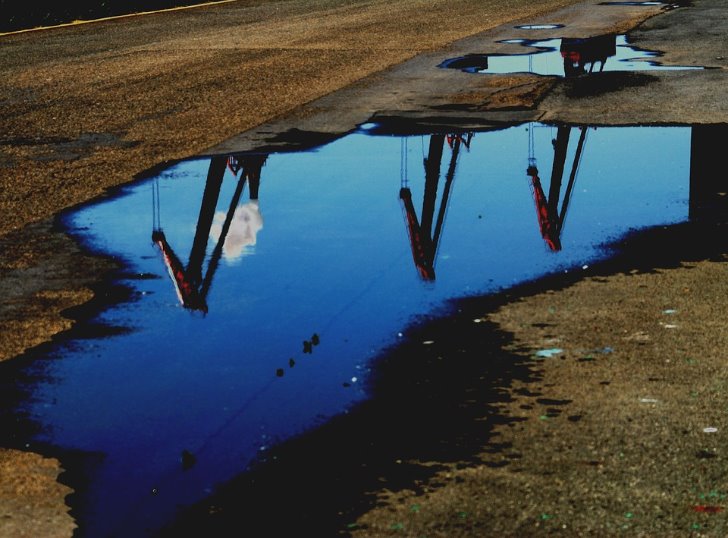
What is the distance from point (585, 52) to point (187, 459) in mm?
15960

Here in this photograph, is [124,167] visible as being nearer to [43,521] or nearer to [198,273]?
[198,273]

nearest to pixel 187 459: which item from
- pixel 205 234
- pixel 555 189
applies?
pixel 205 234

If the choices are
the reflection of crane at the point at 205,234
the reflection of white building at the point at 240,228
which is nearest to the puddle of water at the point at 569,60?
the reflection of crane at the point at 205,234

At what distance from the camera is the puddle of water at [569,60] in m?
17.7

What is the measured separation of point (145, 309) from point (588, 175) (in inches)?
190

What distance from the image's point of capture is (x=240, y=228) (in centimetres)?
965

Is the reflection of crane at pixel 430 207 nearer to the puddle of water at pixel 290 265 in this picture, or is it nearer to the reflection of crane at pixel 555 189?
the puddle of water at pixel 290 265

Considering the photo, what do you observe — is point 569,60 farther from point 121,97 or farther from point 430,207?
point 430,207

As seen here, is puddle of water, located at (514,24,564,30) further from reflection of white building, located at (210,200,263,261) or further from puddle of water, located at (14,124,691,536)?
reflection of white building, located at (210,200,263,261)

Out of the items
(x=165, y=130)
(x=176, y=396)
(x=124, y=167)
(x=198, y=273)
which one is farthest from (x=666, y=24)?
(x=176, y=396)

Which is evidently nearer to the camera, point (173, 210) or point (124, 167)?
point (173, 210)

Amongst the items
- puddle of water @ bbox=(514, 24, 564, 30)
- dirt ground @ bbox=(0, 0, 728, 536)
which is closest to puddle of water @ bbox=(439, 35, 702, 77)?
puddle of water @ bbox=(514, 24, 564, 30)

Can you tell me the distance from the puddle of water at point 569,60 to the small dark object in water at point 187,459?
12540 mm

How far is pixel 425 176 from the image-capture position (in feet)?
36.6
